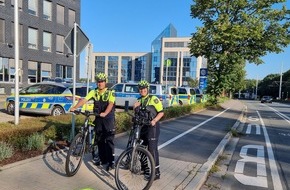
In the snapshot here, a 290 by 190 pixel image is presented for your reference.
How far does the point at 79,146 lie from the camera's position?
5270 millimetres

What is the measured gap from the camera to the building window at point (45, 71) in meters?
32.0

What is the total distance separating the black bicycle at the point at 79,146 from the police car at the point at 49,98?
21.9 ft

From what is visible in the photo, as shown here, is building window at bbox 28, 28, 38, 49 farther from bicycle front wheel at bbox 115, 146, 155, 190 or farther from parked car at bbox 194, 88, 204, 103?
bicycle front wheel at bbox 115, 146, 155, 190

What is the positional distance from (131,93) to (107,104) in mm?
14641

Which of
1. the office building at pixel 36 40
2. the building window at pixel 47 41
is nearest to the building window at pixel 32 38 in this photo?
the office building at pixel 36 40

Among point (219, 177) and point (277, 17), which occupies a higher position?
point (277, 17)

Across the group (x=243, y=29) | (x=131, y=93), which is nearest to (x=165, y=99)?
(x=131, y=93)

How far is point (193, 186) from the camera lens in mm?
5219

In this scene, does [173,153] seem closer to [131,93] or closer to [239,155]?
[239,155]

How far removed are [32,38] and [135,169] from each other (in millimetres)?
29219

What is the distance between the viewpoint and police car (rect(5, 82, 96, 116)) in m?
12.3

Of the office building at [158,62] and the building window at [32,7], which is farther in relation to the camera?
the office building at [158,62]

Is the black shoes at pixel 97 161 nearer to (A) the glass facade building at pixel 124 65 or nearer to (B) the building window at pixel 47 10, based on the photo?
(B) the building window at pixel 47 10

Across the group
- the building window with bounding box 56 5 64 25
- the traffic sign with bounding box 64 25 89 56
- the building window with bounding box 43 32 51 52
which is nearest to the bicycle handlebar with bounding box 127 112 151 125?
the traffic sign with bounding box 64 25 89 56
